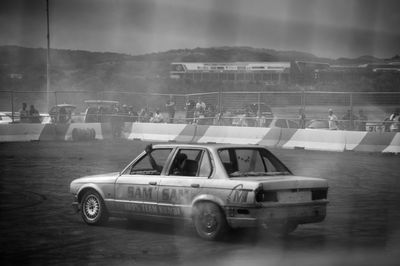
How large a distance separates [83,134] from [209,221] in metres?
21.4

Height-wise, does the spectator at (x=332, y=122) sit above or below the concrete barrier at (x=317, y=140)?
above

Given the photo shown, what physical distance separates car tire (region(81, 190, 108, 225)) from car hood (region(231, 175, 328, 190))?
2.07 meters

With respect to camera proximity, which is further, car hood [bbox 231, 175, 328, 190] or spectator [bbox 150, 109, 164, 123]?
spectator [bbox 150, 109, 164, 123]

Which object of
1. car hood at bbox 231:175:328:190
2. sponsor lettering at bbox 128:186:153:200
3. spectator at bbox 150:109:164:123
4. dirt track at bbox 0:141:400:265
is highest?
spectator at bbox 150:109:164:123

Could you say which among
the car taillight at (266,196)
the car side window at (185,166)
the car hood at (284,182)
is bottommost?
the car taillight at (266,196)

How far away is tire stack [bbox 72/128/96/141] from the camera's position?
95.1 ft

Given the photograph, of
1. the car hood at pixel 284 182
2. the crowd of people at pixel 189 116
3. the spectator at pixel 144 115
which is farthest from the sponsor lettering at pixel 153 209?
the spectator at pixel 144 115

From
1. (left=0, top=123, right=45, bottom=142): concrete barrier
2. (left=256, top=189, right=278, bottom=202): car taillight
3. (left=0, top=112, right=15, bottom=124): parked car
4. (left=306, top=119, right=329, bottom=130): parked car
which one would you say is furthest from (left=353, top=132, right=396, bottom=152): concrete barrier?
(left=0, top=112, right=15, bottom=124): parked car

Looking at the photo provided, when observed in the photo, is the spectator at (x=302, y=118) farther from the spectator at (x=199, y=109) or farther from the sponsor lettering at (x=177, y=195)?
the sponsor lettering at (x=177, y=195)

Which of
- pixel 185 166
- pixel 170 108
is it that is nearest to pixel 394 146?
pixel 170 108

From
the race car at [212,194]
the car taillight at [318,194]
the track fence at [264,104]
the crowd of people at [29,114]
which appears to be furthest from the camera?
the crowd of people at [29,114]

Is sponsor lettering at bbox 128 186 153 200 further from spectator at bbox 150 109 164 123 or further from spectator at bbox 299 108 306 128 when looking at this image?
spectator at bbox 150 109 164 123

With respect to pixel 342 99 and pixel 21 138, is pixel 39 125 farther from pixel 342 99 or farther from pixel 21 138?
pixel 342 99

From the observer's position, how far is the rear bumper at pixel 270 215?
7957mm
